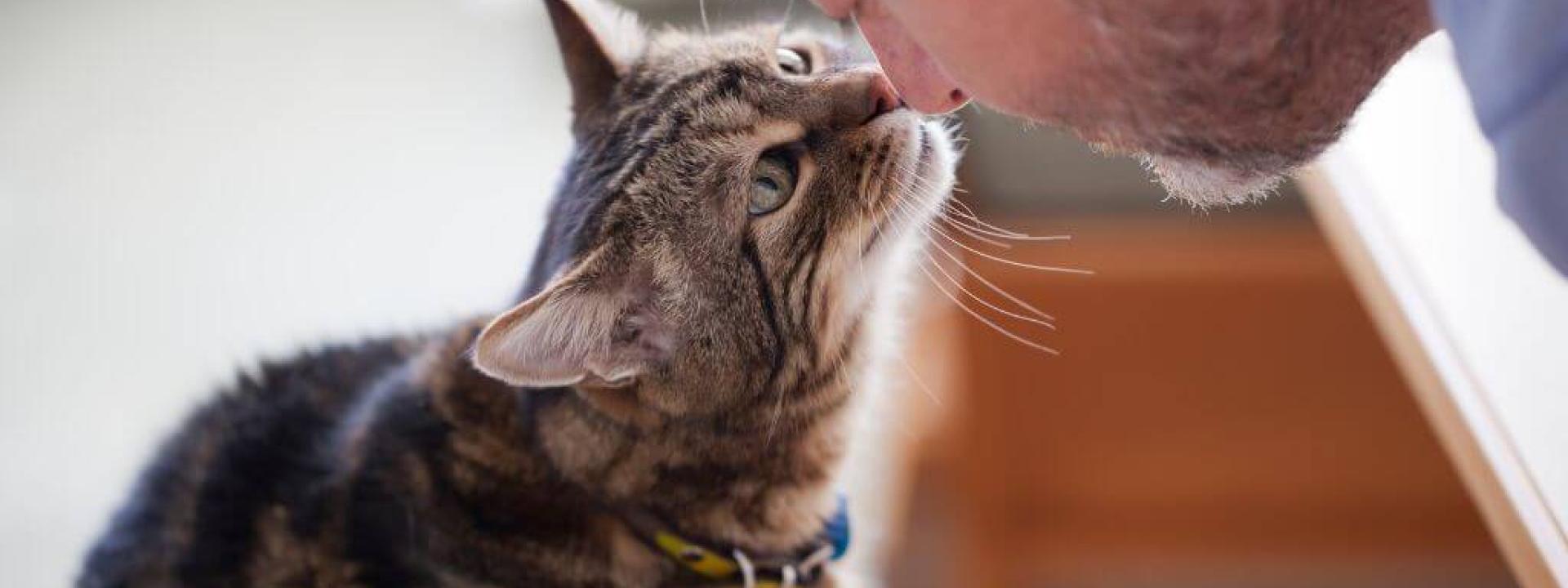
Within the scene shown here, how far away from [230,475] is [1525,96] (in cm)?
122

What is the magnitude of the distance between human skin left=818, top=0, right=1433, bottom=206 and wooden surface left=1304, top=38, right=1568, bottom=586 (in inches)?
10.8

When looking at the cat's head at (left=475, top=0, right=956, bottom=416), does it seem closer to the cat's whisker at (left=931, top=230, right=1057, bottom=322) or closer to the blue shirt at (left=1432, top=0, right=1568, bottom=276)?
the cat's whisker at (left=931, top=230, right=1057, bottom=322)

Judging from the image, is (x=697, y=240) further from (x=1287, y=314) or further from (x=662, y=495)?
(x=1287, y=314)

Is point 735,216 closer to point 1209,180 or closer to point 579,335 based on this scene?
point 579,335

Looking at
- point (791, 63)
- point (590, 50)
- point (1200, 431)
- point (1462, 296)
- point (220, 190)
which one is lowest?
point (1200, 431)

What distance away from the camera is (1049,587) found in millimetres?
2592

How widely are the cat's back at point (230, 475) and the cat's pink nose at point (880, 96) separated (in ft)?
2.13

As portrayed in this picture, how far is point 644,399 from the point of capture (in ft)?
4.14

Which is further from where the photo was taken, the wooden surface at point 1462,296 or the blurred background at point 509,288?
the blurred background at point 509,288

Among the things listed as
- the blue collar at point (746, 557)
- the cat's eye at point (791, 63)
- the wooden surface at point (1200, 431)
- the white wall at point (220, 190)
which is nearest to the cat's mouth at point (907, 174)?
the cat's eye at point (791, 63)

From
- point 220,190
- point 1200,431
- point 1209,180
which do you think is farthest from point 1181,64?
point 1200,431

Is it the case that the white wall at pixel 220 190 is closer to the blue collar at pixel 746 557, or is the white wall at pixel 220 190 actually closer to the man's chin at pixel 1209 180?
the blue collar at pixel 746 557

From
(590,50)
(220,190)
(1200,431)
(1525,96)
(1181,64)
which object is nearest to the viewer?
(1525,96)

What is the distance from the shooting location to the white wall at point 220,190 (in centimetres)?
196
